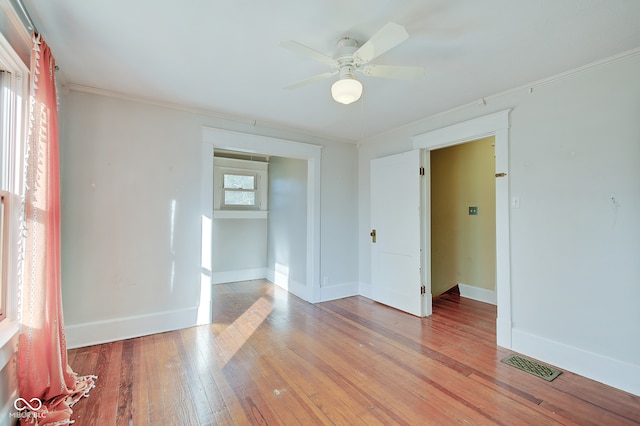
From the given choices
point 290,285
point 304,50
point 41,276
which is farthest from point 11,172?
point 290,285

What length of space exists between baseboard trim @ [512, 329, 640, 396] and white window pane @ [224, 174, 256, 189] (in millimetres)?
4515

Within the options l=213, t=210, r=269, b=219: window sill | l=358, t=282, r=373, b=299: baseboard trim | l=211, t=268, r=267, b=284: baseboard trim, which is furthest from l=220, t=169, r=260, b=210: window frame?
l=358, t=282, r=373, b=299: baseboard trim

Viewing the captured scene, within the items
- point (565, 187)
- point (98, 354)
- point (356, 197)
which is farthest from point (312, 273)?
point (565, 187)

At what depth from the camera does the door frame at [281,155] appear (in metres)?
3.30

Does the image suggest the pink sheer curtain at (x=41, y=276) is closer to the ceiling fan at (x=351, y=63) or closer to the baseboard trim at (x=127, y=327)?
the baseboard trim at (x=127, y=327)

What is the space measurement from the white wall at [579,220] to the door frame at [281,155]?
90.3 inches

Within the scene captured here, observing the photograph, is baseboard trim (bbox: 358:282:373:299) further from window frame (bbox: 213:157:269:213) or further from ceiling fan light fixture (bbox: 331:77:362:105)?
ceiling fan light fixture (bbox: 331:77:362:105)

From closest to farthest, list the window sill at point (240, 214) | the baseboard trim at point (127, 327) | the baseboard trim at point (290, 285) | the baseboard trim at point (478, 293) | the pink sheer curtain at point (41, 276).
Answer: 1. the pink sheer curtain at point (41, 276)
2. the baseboard trim at point (127, 327)
3. the baseboard trim at point (478, 293)
4. the baseboard trim at point (290, 285)
5. the window sill at point (240, 214)

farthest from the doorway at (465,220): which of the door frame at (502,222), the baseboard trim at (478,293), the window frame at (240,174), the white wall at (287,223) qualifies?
the window frame at (240,174)

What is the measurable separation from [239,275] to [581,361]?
471 cm

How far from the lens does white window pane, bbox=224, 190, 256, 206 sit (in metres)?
5.25

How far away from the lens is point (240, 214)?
521 centimetres

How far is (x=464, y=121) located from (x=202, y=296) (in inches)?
138

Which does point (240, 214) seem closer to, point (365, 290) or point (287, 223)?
point (287, 223)
